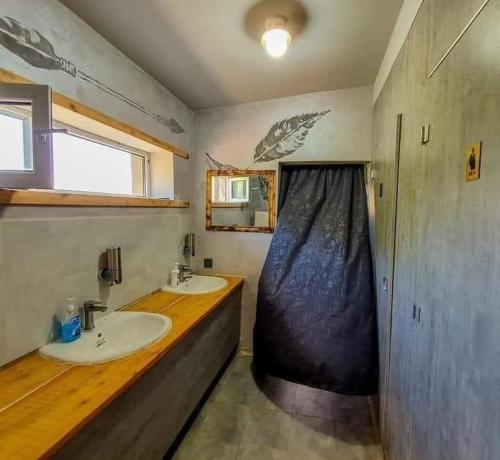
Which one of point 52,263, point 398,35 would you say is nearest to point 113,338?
point 52,263

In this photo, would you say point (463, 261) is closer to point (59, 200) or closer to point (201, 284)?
point (59, 200)

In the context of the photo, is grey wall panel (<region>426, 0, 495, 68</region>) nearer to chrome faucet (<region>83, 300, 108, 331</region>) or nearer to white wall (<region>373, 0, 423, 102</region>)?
white wall (<region>373, 0, 423, 102</region>)

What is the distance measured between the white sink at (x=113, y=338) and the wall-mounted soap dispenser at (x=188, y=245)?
98 cm

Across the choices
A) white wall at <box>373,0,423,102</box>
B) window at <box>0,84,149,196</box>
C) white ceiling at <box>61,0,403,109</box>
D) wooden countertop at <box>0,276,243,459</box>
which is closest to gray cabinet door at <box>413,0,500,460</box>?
white wall at <box>373,0,423,102</box>

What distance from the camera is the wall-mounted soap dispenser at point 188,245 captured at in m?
2.73

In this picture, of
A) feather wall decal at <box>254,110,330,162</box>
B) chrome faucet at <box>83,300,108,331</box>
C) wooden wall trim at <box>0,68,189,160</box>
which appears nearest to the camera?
wooden wall trim at <box>0,68,189,160</box>

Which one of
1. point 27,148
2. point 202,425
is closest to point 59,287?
point 27,148

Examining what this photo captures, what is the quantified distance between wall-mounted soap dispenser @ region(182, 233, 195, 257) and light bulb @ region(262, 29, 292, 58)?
1.68m

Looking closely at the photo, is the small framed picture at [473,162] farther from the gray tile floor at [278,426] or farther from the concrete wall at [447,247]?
the gray tile floor at [278,426]

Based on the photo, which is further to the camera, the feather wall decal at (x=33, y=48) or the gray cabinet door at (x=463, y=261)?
the feather wall decal at (x=33, y=48)

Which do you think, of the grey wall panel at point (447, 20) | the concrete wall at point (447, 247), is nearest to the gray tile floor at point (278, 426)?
the concrete wall at point (447, 247)

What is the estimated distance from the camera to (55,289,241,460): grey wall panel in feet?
3.57

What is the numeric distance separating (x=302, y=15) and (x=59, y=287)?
1828 mm

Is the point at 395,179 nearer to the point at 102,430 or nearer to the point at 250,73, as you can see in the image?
the point at 250,73
